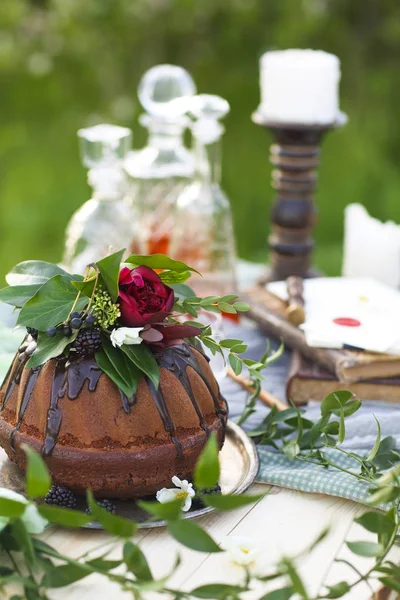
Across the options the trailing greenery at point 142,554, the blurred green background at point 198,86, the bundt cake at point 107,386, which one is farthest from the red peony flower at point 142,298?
the blurred green background at point 198,86

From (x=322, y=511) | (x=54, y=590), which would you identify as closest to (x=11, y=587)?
(x=54, y=590)

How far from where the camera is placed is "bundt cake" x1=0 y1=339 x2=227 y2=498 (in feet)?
3.17

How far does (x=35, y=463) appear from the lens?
762 mm

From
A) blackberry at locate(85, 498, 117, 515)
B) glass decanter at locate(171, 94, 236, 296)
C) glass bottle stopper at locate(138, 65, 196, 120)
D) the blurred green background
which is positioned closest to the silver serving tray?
blackberry at locate(85, 498, 117, 515)

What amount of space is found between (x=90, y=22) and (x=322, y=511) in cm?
321

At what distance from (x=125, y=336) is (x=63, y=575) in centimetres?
26

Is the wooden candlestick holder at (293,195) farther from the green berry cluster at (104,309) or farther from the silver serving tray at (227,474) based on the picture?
the green berry cluster at (104,309)

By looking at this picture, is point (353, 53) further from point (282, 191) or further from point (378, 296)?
point (378, 296)

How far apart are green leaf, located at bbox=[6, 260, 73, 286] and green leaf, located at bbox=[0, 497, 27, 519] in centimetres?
30

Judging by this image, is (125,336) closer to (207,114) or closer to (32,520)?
(32,520)

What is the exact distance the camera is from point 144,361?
38.0 inches

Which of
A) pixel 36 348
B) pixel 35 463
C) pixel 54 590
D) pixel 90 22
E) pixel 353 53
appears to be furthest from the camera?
pixel 353 53

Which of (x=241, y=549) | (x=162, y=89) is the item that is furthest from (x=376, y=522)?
(x=162, y=89)

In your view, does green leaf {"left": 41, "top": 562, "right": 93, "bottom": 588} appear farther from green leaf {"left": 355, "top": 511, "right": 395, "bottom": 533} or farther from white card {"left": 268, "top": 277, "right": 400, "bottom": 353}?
white card {"left": 268, "top": 277, "right": 400, "bottom": 353}
